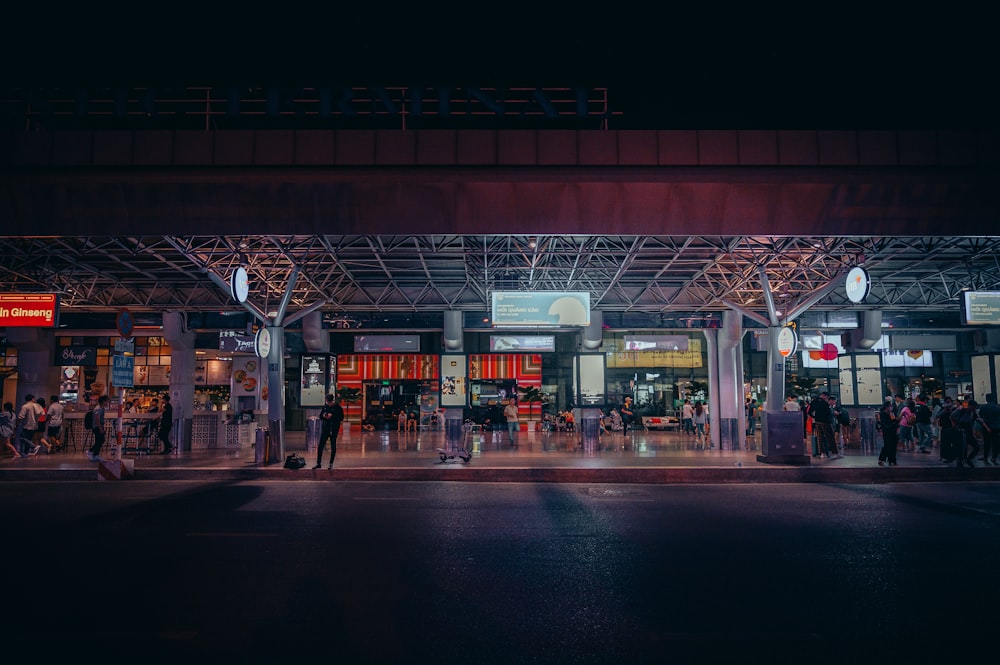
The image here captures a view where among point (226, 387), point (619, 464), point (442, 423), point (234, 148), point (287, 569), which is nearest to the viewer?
point (287, 569)

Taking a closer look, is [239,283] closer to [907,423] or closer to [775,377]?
[775,377]

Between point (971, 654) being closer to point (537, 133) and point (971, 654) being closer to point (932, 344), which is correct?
point (537, 133)

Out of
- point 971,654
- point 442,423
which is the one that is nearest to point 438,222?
point 971,654

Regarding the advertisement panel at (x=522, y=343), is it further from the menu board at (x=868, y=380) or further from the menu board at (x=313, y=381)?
the menu board at (x=868, y=380)

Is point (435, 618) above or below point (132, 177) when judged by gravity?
below

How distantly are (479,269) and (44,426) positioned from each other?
15.1 metres

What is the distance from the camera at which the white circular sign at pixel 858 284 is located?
634 inches

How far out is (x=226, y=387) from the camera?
32844 mm

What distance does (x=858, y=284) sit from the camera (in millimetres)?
16375

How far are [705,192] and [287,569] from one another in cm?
944

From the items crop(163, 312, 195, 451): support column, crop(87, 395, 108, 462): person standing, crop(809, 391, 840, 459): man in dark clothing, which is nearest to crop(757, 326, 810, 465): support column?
crop(809, 391, 840, 459): man in dark clothing

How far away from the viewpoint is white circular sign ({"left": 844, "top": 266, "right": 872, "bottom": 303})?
52.8ft

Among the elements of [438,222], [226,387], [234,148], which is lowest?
[226,387]

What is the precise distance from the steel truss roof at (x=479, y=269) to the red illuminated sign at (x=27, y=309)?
1.45m
